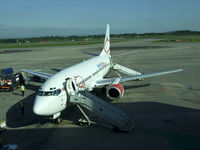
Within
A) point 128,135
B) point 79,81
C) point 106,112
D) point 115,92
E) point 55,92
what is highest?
point 79,81

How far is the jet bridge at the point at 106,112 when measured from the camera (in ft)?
45.2

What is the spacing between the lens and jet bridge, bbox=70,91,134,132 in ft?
45.2

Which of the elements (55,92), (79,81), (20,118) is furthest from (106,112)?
(20,118)

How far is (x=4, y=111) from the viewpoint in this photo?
18.8 m

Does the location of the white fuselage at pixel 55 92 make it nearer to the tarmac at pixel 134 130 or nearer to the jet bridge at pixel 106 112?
the jet bridge at pixel 106 112

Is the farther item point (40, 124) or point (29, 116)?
point (29, 116)

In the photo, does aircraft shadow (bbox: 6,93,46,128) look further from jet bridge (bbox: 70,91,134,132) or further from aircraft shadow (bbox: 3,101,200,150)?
jet bridge (bbox: 70,91,134,132)

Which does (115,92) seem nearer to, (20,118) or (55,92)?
(55,92)

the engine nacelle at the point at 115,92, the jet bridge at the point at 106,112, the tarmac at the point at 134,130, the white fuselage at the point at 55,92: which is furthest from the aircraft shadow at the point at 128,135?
the engine nacelle at the point at 115,92

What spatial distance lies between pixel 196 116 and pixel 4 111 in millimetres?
17652

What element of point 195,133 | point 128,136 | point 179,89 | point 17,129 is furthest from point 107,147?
point 179,89

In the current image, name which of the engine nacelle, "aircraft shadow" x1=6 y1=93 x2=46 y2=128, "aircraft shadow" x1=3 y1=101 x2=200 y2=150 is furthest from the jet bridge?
"aircraft shadow" x1=6 y1=93 x2=46 y2=128

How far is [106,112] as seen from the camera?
45.7 ft

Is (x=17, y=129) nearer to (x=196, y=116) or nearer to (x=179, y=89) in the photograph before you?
(x=196, y=116)
